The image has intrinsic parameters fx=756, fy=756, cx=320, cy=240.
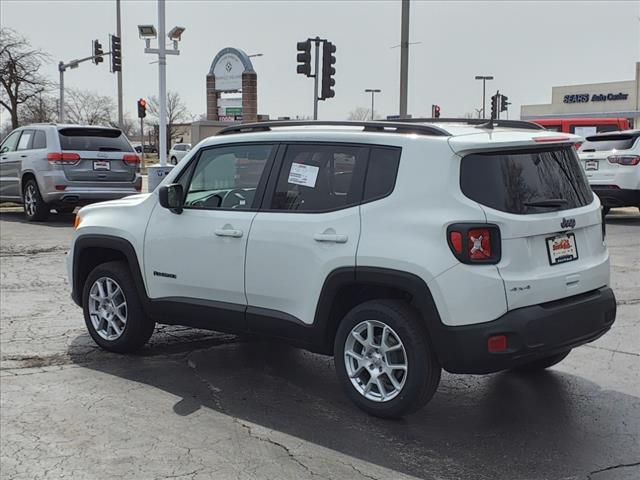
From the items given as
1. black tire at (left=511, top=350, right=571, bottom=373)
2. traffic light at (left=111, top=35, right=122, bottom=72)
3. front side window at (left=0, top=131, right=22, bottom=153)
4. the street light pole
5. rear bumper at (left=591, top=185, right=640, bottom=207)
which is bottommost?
A: black tire at (left=511, top=350, right=571, bottom=373)

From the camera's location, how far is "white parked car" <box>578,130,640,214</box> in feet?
47.4

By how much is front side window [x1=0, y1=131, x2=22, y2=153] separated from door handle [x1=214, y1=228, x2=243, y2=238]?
1130cm

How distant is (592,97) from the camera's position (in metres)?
61.8

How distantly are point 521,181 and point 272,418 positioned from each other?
203 cm

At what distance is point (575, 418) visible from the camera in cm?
455

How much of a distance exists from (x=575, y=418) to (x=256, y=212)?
93.8 inches

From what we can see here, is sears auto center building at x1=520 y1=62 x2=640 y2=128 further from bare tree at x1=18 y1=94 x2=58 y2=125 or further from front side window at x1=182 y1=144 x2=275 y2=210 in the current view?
front side window at x1=182 y1=144 x2=275 y2=210

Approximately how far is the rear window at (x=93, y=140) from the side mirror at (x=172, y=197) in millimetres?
9160

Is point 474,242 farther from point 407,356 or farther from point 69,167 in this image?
point 69,167

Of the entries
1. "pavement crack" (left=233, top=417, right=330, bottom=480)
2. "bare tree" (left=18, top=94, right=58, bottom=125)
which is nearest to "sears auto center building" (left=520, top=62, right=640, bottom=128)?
"bare tree" (left=18, top=94, right=58, bottom=125)

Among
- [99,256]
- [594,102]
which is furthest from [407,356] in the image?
[594,102]

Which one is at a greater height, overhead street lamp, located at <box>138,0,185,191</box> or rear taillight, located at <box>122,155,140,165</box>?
overhead street lamp, located at <box>138,0,185,191</box>

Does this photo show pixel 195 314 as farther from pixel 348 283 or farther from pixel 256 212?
pixel 348 283

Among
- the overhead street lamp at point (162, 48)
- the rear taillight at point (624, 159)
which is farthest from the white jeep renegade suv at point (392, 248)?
the overhead street lamp at point (162, 48)
